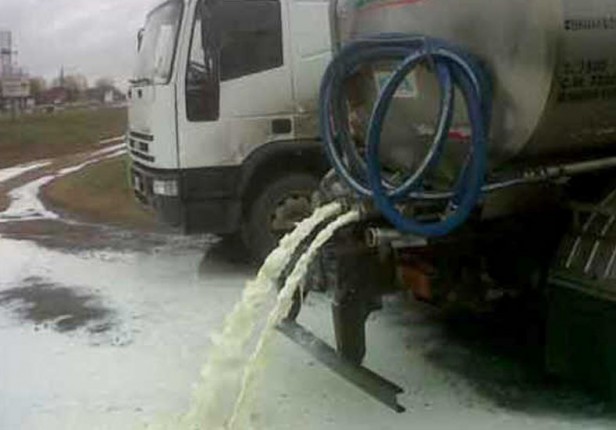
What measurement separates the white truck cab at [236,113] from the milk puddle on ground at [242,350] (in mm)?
3422

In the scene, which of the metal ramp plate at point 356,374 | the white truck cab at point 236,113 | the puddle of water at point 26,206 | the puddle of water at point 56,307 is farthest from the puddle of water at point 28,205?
the metal ramp plate at point 356,374

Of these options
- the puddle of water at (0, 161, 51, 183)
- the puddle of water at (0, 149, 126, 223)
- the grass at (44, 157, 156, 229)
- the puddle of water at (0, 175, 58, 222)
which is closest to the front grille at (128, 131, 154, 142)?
the grass at (44, 157, 156, 229)

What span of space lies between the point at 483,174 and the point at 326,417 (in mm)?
1529

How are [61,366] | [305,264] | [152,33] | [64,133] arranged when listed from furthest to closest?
1. [64,133]
2. [152,33]
3. [61,366]
4. [305,264]

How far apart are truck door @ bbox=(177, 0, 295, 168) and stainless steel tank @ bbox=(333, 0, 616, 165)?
386cm

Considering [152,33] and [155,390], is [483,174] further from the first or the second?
[152,33]

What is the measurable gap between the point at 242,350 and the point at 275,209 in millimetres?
3757

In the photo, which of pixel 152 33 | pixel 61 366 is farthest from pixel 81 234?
pixel 61 366

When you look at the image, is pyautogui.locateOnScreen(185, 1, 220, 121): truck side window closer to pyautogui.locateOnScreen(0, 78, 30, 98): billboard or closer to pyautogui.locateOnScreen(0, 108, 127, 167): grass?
pyautogui.locateOnScreen(0, 108, 127, 167): grass

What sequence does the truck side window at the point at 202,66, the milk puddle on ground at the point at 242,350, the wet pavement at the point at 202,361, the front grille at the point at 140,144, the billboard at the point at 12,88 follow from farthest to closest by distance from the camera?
1. the billboard at the point at 12,88
2. the front grille at the point at 140,144
3. the truck side window at the point at 202,66
4. the wet pavement at the point at 202,361
5. the milk puddle on ground at the point at 242,350

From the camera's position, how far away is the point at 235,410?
4.89 m

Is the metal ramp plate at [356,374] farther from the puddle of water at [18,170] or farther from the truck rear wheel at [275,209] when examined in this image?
the puddle of water at [18,170]

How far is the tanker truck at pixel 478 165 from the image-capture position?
15.1ft

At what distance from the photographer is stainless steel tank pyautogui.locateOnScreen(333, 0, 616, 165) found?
14.9 ft
